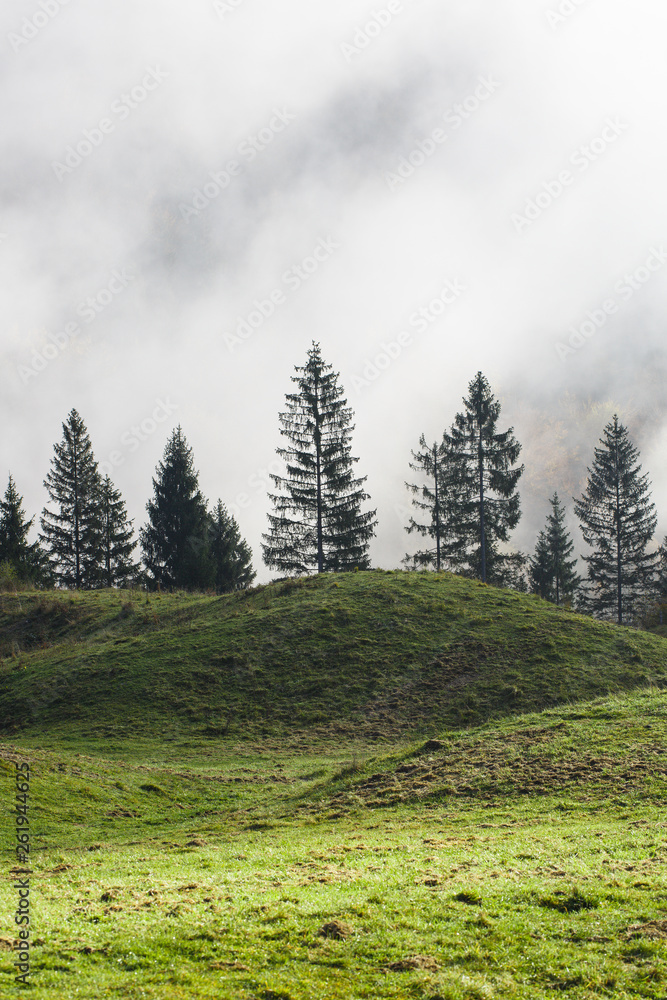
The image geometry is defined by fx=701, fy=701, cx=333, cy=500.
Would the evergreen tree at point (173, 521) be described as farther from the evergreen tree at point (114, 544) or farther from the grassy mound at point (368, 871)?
the grassy mound at point (368, 871)

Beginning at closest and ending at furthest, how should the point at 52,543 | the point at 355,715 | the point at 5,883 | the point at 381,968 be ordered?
1. the point at 381,968
2. the point at 5,883
3. the point at 355,715
4. the point at 52,543

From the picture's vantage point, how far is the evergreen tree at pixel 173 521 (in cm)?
6456

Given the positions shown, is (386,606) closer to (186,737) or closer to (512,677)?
(512,677)

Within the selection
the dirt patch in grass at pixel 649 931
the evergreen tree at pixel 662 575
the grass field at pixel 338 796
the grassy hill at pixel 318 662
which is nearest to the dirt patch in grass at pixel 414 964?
the grass field at pixel 338 796

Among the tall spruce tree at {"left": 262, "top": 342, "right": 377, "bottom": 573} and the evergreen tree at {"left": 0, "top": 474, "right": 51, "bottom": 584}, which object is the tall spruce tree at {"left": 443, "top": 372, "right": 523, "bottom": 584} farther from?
the evergreen tree at {"left": 0, "top": 474, "right": 51, "bottom": 584}

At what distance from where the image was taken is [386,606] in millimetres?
41406

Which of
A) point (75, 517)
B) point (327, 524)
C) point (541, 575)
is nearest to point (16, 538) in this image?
point (75, 517)

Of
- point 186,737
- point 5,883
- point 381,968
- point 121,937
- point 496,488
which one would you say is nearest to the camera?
point 381,968

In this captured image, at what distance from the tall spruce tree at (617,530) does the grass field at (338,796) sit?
131 feet

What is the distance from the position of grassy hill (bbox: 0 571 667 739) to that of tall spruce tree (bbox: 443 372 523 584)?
66.6 feet

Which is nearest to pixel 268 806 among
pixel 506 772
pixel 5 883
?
pixel 506 772

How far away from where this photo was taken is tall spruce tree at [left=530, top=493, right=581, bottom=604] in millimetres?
81812

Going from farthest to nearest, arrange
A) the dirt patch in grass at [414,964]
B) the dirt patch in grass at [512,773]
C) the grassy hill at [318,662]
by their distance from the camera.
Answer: the grassy hill at [318,662], the dirt patch in grass at [512,773], the dirt patch in grass at [414,964]

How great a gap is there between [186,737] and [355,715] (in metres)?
7.38
